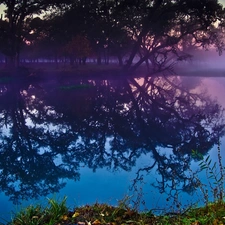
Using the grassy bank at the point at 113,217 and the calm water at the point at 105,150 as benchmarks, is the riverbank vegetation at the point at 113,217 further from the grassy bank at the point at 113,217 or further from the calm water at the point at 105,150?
the calm water at the point at 105,150

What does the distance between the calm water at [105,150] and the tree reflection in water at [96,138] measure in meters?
0.03

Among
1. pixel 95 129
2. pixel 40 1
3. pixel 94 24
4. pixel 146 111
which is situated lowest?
pixel 95 129

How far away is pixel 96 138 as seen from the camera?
14.2 meters

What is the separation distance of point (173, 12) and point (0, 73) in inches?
1103

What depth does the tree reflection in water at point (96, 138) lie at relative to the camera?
945cm

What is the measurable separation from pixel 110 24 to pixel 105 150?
44722mm

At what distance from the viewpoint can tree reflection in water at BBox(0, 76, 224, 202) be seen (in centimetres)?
945

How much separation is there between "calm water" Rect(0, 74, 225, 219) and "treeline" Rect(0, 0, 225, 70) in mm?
26324

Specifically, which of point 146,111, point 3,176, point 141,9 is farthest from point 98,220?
point 141,9

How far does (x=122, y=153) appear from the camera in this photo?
11922 mm

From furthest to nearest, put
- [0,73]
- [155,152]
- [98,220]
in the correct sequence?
1. [0,73]
2. [155,152]
3. [98,220]

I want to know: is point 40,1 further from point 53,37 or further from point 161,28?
point 161,28

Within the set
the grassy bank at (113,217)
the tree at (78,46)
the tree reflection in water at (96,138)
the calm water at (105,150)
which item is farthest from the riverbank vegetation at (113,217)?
the tree at (78,46)

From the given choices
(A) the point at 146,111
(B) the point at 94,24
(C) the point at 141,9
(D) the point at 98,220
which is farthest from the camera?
(B) the point at 94,24
